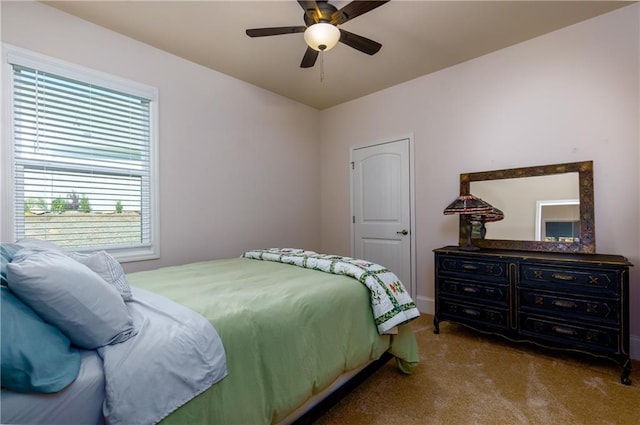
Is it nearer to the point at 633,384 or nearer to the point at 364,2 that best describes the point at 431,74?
the point at 364,2

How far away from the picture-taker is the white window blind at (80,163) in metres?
2.21

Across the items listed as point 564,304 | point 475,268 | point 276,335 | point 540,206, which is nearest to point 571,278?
point 564,304

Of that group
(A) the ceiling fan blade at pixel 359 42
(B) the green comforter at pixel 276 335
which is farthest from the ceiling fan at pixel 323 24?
(B) the green comforter at pixel 276 335

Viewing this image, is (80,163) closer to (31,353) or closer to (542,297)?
(31,353)

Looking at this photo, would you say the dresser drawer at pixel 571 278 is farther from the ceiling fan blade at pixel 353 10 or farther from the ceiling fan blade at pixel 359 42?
the ceiling fan blade at pixel 353 10

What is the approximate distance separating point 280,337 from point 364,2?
193cm

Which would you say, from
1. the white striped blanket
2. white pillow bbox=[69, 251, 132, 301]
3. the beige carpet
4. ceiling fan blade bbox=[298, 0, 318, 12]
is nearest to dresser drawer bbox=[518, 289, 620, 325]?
the beige carpet

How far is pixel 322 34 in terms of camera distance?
2008 mm

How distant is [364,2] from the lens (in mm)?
1819

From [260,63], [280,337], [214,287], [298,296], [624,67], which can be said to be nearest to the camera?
[280,337]

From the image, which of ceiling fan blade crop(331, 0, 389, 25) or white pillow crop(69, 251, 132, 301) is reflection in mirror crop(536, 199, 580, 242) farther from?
white pillow crop(69, 251, 132, 301)

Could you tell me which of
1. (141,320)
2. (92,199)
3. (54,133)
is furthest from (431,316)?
(54,133)

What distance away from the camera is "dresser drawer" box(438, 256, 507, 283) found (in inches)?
98.2

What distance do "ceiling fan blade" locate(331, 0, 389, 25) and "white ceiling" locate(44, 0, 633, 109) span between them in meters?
0.33
